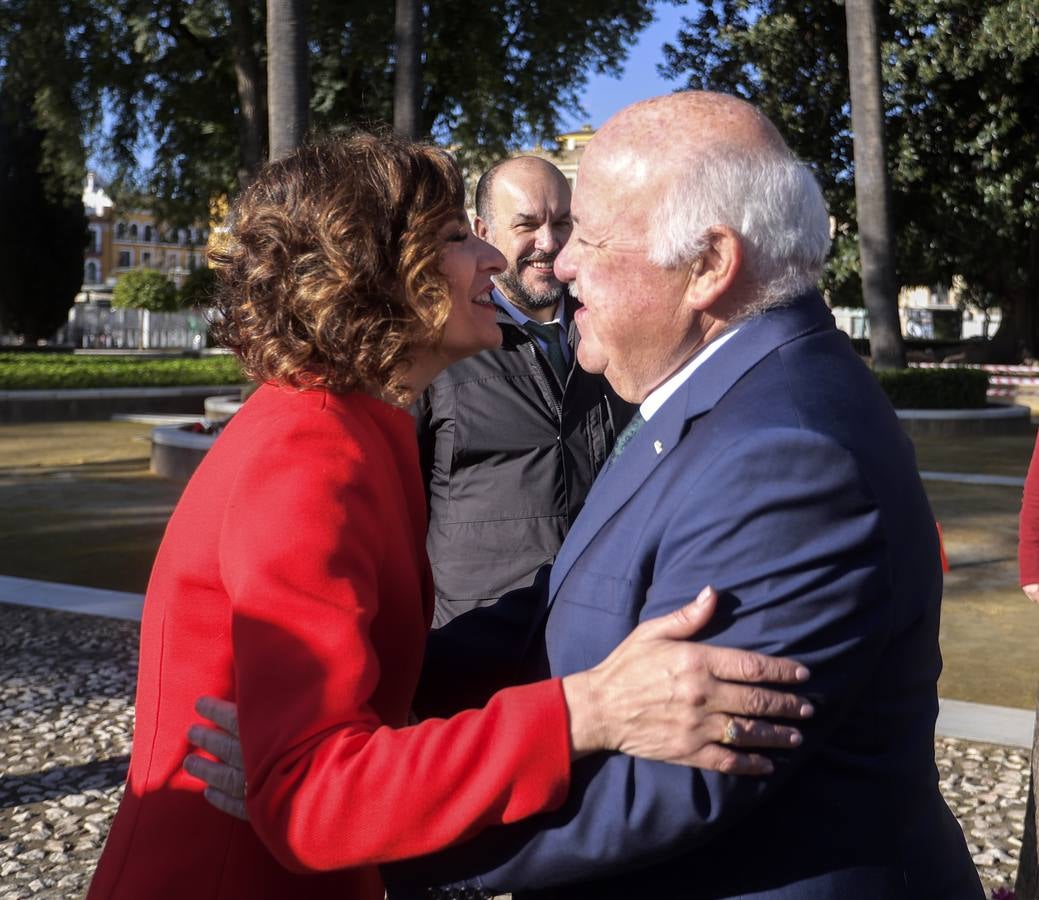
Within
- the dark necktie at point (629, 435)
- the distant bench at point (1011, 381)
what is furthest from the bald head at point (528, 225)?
the distant bench at point (1011, 381)

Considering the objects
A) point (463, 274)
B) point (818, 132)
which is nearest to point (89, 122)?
point (818, 132)

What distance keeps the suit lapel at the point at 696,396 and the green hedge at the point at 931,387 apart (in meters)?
16.8

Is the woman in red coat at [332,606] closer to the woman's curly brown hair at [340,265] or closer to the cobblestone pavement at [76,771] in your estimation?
the woman's curly brown hair at [340,265]

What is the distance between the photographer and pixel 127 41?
20.3 m

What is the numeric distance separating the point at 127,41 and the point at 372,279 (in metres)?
20.4

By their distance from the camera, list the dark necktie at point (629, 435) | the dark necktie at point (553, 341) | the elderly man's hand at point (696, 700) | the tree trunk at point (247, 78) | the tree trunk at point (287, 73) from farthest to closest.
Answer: the tree trunk at point (247, 78)
the tree trunk at point (287, 73)
the dark necktie at point (553, 341)
the dark necktie at point (629, 435)
the elderly man's hand at point (696, 700)

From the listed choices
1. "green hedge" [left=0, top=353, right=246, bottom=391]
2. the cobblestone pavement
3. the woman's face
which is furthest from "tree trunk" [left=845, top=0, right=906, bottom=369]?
the woman's face

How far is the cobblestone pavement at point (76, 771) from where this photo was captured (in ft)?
12.5

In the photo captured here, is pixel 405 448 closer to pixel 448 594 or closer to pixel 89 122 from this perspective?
pixel 448 594

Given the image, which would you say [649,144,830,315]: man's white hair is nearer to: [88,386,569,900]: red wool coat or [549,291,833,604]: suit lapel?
[549,291,833,604]: suit lapel

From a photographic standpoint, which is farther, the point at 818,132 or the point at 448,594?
the point at 818,132

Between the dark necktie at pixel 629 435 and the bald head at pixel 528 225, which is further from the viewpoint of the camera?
the bald head at pixel 528 225

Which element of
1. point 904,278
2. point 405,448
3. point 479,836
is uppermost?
point 904,278

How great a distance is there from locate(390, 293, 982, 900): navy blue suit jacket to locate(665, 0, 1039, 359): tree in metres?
21.6
